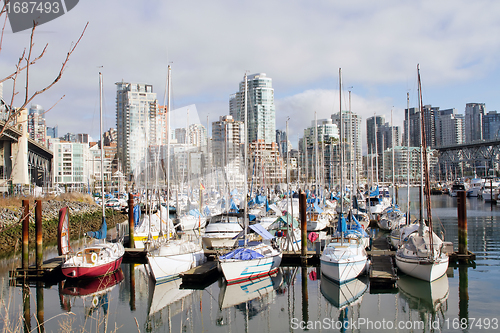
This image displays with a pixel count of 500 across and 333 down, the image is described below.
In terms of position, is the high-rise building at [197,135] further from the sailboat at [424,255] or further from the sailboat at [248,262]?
the sailboat at [424,255]

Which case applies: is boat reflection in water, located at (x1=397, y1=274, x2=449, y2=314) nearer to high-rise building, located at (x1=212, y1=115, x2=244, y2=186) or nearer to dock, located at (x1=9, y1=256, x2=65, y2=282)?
dock, located at (x1=9, y1=256, x2=65, y2=282)

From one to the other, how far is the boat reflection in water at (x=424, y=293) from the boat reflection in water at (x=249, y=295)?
617cm

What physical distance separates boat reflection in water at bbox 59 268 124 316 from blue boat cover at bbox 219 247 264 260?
6042 millimetres

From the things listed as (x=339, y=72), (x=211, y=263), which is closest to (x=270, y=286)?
(x=211, y=263)

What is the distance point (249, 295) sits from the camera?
18.7m

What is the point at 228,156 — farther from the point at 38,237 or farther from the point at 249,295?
the point at 249,295

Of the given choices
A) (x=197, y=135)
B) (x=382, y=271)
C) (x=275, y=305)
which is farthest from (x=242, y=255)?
(x=197, y=135)

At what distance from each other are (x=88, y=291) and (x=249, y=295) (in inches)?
320

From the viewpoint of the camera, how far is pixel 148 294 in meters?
19.4

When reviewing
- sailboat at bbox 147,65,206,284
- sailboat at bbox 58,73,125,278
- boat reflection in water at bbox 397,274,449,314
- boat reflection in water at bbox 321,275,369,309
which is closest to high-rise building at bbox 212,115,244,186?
sailboat at bbox 147,65,206,284

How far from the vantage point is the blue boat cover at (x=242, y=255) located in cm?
2014

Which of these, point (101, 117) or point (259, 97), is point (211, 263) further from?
point (259, 97)

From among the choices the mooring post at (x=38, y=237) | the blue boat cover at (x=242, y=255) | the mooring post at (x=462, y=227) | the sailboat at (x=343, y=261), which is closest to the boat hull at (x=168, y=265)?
the blue boat cover at (x=242, y=255)

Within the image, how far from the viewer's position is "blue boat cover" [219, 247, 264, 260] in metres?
20.1
